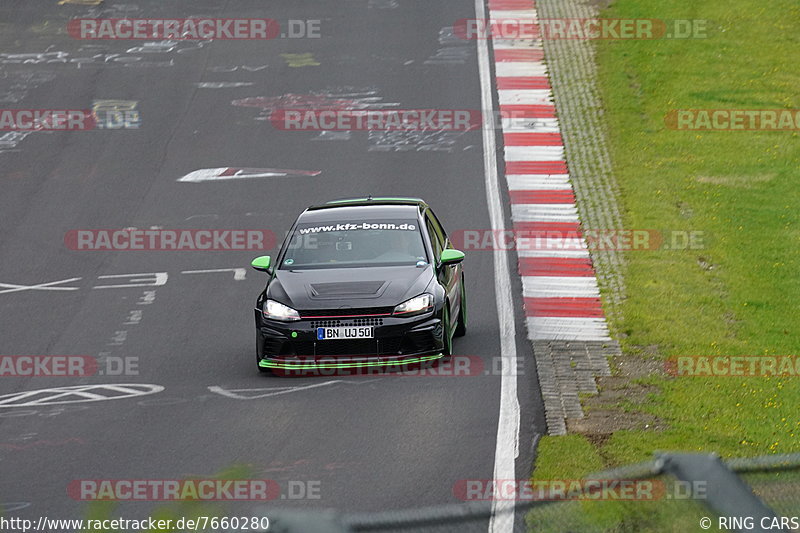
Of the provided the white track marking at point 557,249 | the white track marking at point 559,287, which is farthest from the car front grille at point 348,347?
the white track marking at point 557,249

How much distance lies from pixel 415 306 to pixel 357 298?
60 centimetres

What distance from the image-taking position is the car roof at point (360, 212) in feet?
45.5

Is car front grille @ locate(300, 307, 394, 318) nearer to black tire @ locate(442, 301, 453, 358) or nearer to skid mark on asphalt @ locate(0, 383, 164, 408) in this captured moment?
black tire @ locate(442, 301, 453, 358)

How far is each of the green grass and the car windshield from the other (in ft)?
9.11

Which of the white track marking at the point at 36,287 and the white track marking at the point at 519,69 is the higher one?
the white track marking at the point at 519,69

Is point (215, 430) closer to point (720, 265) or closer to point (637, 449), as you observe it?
point (637, 449)

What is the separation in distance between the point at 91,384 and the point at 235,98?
14.3m

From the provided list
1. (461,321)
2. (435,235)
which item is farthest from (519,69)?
(461,321)

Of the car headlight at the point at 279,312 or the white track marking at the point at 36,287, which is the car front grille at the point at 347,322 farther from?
the white track marking at the point at 36,287

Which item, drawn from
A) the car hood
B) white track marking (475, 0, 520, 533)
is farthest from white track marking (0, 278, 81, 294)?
white track marking (475, 0, 520, 533)

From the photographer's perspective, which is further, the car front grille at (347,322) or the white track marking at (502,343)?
the car front grille at (347,322)

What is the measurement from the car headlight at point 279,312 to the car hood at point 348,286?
0.06 m

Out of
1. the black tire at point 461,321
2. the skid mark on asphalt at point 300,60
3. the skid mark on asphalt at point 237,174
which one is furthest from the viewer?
the skid mark on asphalt at point 300,60

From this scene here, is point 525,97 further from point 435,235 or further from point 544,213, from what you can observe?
point 435,235
